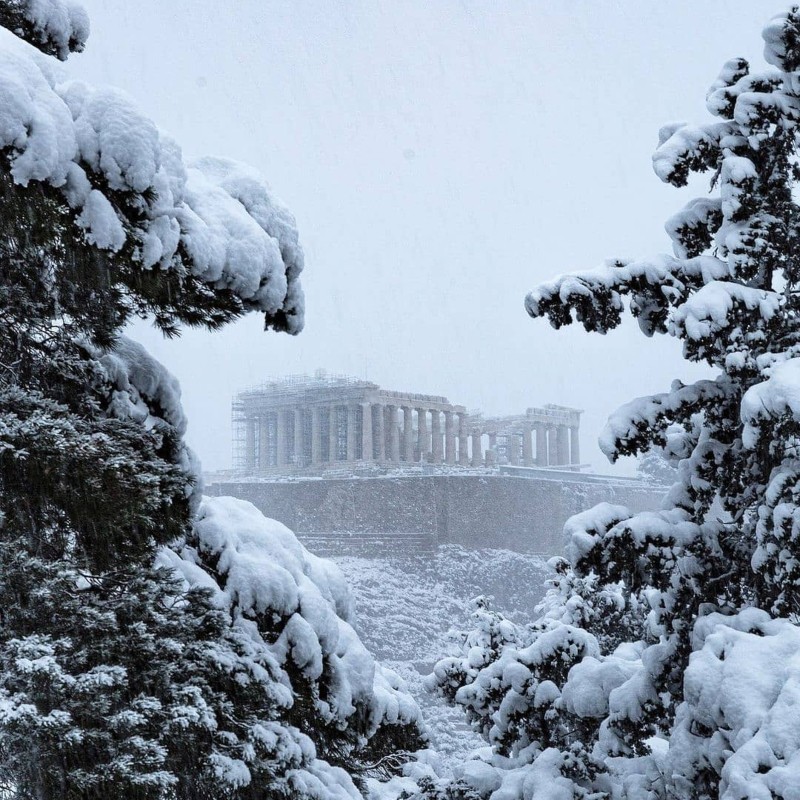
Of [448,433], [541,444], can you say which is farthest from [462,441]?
[541,444]

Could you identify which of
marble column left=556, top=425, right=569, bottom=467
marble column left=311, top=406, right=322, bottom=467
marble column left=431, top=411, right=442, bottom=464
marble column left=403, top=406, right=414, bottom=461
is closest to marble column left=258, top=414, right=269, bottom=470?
marble column left=311, top=406, right=322, bottom=467

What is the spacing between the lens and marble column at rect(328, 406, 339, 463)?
2286 inches

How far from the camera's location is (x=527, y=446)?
232 ft

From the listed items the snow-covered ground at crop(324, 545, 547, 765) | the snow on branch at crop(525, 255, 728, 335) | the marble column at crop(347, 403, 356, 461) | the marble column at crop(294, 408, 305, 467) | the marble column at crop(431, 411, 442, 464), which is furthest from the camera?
the marble column at crop(431, 411, 442, 464)

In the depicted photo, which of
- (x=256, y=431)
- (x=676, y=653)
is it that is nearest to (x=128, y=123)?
(x=676, y=653)

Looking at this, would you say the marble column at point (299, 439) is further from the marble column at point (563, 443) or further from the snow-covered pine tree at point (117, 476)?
the snow-covered pine tree at point (117, 476)

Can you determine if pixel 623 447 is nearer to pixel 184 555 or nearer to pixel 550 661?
pixel 550 661

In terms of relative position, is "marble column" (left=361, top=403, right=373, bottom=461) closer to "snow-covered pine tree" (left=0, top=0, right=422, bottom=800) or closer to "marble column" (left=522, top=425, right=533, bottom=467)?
"marble column" (left=522, top=425, right=533, bottom=467)

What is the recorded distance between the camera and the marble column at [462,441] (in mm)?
65000

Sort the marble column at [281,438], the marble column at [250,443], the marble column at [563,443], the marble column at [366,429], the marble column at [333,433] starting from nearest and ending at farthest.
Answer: the marble column at [366,429]
the marble column at [333,433]
the marble column at [281,438]
the marble column at [250,443]
the marble column at [563,443]

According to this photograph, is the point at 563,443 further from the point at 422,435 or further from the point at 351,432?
the point at 351,432

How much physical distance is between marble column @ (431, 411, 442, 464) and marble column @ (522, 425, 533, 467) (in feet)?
28.3

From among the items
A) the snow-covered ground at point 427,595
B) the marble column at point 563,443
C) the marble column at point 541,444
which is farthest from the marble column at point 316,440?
the marble column at point 563,443

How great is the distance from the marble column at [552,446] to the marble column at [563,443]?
24 centimetres
